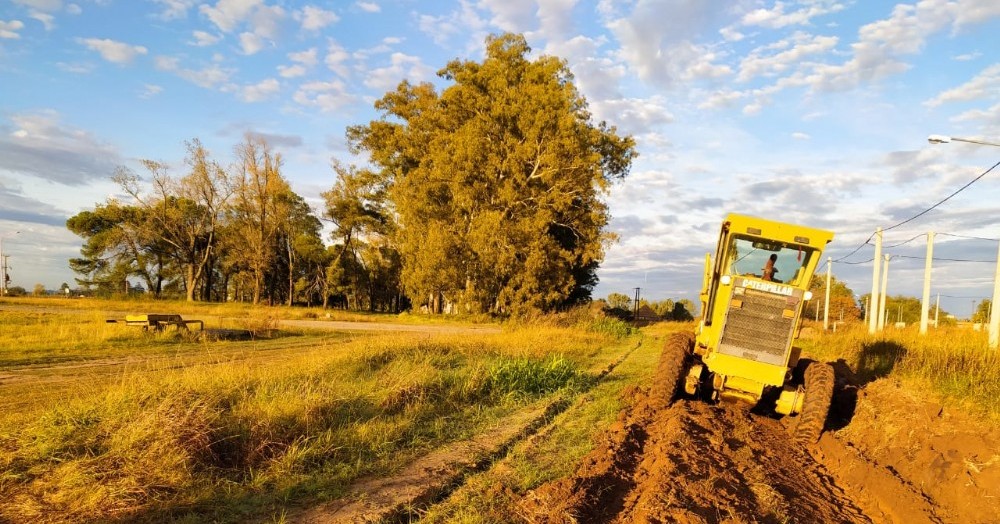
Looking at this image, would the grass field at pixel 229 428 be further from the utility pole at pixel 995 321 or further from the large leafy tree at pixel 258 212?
the large leafy tree at pixel 258 212

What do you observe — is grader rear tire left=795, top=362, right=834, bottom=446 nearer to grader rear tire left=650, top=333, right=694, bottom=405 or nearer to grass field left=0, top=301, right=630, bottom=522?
grader rear tire left=650, top=333, right=694, bottom=405

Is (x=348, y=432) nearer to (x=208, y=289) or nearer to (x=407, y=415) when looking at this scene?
(x=407, y=415)

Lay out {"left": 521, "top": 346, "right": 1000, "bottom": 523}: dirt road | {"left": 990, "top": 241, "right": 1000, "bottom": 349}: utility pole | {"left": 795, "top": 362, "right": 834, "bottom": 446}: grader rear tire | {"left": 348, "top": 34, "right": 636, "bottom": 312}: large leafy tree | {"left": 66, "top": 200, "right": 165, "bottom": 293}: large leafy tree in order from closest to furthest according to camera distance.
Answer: {"left": 521, "top": 346, "right": 1000, "bottom": 523}: dirt road → {"left": 795, "top": 362, "right": 834, "bottom": 446}: grader rear tire → {"left": 990, "top": 241, "right": 1000, "bottom": 349}: utility pole → {"left": 348, "top": 34, "right": 636, "bottom": 312}: large leafy tree → {"left": 66, "top": 200, "right": 165, "bottom": 293}: large leafy tree

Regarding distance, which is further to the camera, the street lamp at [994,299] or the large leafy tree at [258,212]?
the large leafy tree at [258,212]

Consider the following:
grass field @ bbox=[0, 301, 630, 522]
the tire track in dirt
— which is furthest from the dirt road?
grass field @ bbox=[0, 301, 630, 522]

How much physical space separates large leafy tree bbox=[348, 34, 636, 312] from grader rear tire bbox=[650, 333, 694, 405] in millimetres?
22994

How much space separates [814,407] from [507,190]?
2651 cm

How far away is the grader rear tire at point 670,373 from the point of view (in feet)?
32.5

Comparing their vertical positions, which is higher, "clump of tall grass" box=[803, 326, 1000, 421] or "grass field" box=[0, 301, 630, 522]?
"clump of tall grass" box=[803, 326, 1000, 421]

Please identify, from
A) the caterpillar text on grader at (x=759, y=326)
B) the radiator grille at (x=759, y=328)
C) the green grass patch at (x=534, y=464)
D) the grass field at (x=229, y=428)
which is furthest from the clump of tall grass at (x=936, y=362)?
the grass field at (x=229, y=428)

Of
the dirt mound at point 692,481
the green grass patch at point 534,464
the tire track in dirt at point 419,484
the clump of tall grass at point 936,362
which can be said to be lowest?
the tire track in dirt at point 419,484

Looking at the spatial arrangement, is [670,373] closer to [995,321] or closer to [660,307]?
[995,321]

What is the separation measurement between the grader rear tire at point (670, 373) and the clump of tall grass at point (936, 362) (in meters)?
4.81

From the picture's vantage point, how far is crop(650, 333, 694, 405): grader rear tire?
32.5 ft
